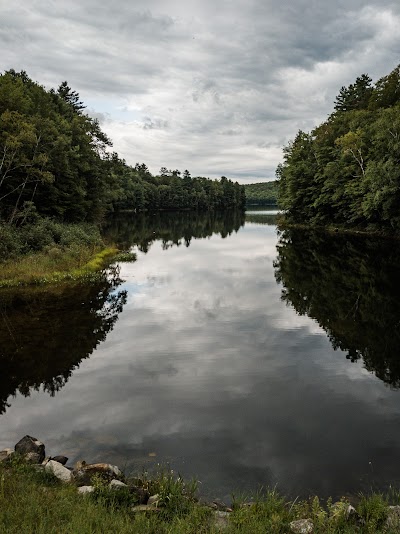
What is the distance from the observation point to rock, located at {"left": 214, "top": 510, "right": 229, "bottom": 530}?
6525mm

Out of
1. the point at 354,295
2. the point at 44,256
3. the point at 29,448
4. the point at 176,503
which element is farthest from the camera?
the point at 44,256

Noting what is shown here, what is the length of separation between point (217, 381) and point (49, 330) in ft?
30.1

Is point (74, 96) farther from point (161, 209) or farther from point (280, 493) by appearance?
point (161, 209)

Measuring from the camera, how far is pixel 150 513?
677 centimetres

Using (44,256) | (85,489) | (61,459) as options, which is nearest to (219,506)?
(85,489)

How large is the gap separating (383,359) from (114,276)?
74.9 ft

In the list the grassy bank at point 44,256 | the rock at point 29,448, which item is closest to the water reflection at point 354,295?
the rock at point 29,448

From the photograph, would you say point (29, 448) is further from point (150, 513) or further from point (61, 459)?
point (150, 513)

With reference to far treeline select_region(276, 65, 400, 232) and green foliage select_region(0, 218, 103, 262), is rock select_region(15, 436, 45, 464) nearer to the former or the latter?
green foliage select_region(0, 218, 103, 262)

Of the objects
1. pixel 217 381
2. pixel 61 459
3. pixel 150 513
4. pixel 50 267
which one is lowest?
pixel 217 381

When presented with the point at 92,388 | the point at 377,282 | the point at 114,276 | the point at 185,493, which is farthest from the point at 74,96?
the point at 185,493

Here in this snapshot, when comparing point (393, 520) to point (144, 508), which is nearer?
point (393, 520)

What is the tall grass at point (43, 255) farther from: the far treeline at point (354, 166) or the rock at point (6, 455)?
the far treeline at point (354, 166)

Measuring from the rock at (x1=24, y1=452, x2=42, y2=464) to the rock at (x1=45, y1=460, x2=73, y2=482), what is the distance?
0.47 metres
